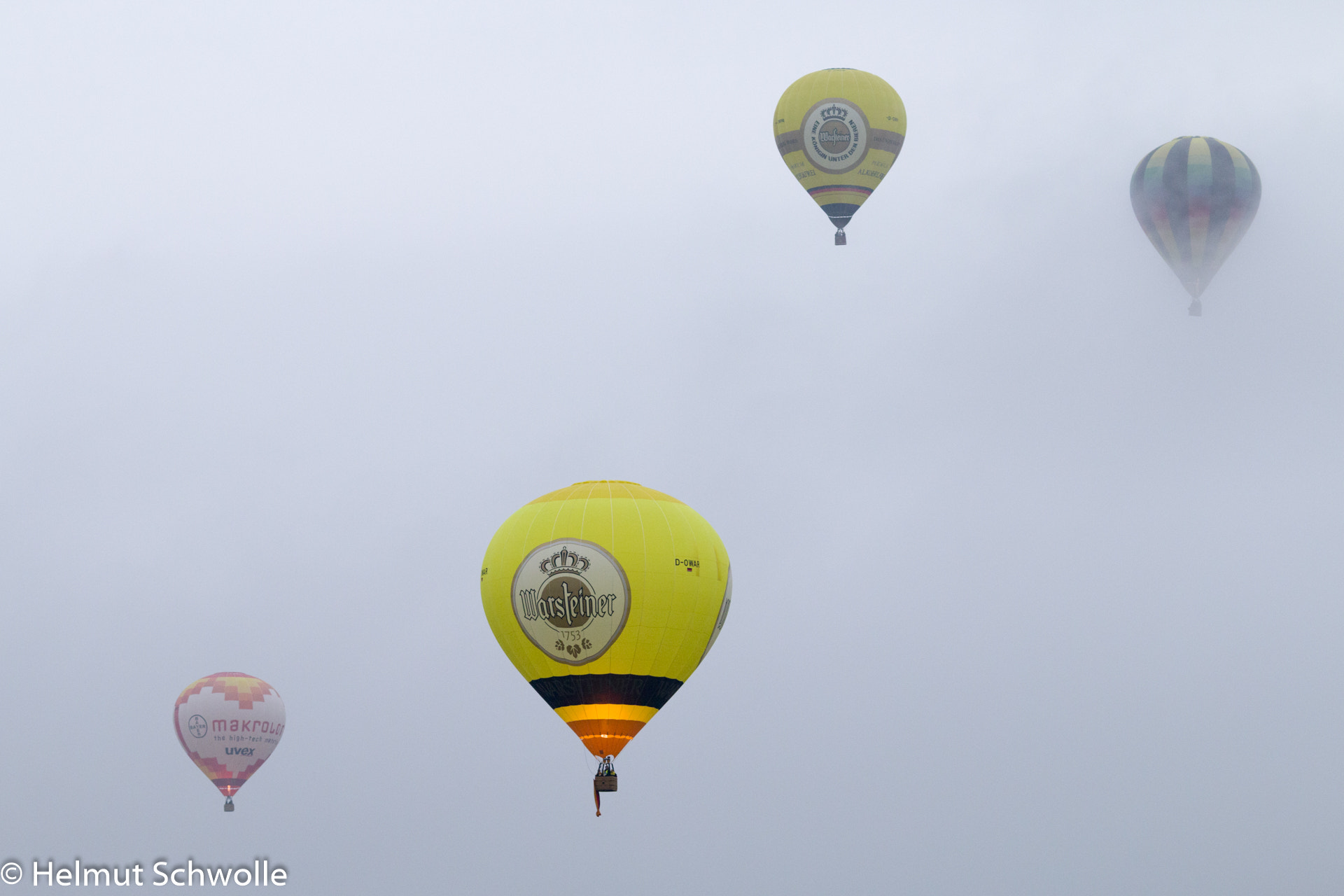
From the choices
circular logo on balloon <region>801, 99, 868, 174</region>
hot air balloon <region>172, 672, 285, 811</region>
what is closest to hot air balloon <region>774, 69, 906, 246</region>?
circular logo on balloon <region>801, 99, 868, 174</region>

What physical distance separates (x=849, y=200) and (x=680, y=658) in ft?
48.3

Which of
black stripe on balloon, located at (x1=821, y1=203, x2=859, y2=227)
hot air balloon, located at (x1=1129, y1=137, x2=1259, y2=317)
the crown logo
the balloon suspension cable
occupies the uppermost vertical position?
hot air balloon, located at (x1=1129, y1=137, x2=1259, y2=317)

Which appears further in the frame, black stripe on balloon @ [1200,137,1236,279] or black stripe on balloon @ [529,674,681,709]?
black stripe on balloon @ [1200,137,1236,279]

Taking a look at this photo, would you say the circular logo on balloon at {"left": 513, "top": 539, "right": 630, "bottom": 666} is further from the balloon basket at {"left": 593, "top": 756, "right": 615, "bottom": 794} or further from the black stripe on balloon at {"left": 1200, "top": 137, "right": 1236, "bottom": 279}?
the black stripe on balloon at {"left": 1200, "top": 137, "right": 1236, "bottom": 279}

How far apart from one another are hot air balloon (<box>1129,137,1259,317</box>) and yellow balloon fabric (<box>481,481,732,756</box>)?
19.7m

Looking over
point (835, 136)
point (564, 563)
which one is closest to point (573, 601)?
point (564, 563)

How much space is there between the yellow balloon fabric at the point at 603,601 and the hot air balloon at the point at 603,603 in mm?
17

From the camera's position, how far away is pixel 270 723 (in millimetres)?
58594

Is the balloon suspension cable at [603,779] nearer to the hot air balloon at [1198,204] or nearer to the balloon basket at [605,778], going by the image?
Answer: the balloon basket at [605,778]

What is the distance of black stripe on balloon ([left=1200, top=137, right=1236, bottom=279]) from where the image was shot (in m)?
54.9

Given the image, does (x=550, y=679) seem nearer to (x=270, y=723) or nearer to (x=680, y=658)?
(x=680, y=658)

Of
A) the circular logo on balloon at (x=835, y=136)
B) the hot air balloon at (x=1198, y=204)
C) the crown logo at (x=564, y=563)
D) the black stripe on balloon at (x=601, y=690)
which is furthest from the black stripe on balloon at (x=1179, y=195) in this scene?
the crown logo at (x=564, y=563)

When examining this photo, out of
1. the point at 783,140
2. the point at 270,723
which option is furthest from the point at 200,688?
the point at 783,140

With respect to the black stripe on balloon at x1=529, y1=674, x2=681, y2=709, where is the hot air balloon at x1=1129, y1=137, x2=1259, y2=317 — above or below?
above
